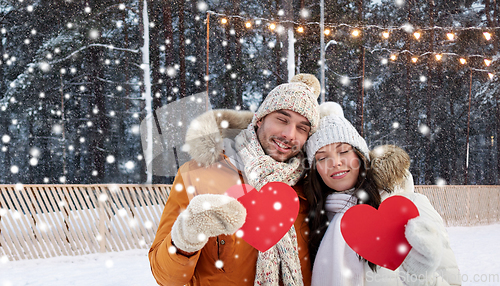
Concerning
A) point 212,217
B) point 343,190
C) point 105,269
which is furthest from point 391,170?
point 105,269

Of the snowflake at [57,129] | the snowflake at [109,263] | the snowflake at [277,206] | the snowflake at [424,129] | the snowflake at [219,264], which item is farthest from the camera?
the snowflake at [424,129]

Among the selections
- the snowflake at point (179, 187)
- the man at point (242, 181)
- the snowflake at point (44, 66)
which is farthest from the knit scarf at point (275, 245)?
the snowflake at point (44, 66)

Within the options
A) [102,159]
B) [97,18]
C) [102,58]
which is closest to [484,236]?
[97,18]

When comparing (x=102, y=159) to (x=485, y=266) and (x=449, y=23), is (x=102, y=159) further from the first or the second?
(x=449, y=23)

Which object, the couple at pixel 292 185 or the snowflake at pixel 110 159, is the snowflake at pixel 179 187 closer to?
the couple at pixel 292 185

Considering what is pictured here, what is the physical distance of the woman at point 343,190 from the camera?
5.54ft

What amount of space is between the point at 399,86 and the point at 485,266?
13446 millimetres

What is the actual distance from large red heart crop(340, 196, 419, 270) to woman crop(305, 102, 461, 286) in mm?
321

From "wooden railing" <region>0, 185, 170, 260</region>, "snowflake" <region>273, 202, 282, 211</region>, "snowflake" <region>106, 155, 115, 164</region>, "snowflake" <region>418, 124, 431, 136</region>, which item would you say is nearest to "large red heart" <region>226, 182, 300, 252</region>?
"snowflake" <region>273, 202, 282, 211</region>

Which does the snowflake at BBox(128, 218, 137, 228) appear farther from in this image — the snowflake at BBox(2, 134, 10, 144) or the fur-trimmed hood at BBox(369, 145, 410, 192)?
the snowflake at BBox(2, 134, 10, 144)

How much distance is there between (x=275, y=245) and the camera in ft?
5.59

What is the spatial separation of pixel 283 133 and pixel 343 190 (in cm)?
53

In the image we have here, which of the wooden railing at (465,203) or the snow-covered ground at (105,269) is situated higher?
the snow-covered ground at (105,269)

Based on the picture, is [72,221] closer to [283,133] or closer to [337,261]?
[283,133]
